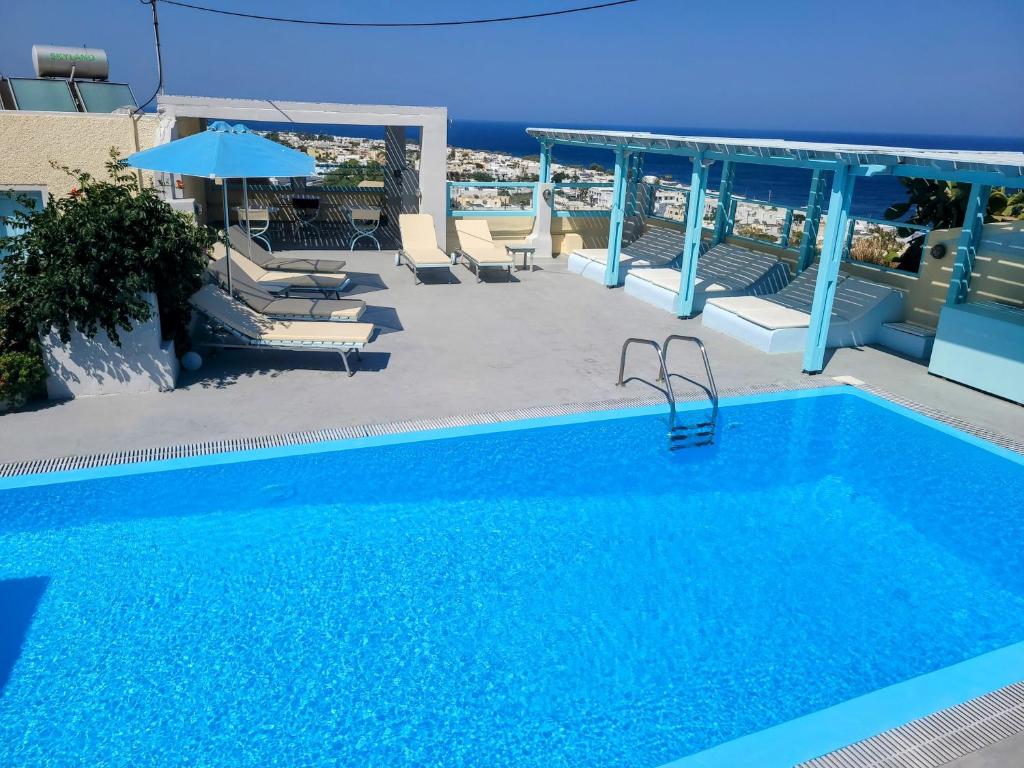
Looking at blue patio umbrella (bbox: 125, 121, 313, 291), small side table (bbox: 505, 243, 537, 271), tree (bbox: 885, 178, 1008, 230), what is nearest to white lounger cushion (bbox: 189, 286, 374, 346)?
blue patio umbrella (bbox: 125, 121, 313, 291)

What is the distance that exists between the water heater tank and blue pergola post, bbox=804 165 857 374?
13016 mm

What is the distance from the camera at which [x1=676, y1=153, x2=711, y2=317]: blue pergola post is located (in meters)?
10.7

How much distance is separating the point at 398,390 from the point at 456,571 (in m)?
2.98

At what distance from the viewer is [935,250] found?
10.1 meters

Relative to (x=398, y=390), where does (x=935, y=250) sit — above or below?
above

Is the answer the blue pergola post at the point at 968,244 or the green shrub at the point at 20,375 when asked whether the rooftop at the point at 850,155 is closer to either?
the blue pergola post at the point at 968,244

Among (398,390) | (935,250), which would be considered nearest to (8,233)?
(398,390)

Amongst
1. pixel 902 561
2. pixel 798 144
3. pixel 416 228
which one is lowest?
pixel 902 561

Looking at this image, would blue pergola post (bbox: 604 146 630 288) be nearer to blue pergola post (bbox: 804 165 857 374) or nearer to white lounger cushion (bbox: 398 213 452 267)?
white lounger cushion (bbox: 398 213 452 267)

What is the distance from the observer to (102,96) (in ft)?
45.6

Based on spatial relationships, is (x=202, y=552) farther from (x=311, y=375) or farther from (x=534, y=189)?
(x=534, y=189)

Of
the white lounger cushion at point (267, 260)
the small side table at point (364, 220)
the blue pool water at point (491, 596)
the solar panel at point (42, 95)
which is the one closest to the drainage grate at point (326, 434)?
the blue pool water at point (491, 596)

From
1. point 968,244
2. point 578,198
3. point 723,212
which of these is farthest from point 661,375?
point 578,198

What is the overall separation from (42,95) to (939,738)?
15110mm
